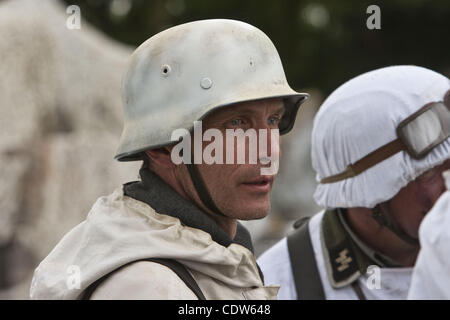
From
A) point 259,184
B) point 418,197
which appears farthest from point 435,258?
point 418,197

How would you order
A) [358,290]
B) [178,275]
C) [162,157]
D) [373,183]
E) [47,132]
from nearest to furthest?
1. [178,275]
2. [162,157]
3. [373,183]
4. [358,290]
5. [47,132]

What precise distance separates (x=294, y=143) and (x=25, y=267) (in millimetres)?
9758

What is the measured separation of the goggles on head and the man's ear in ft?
4.19

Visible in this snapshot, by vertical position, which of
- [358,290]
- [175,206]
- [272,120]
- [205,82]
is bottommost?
[358,290]

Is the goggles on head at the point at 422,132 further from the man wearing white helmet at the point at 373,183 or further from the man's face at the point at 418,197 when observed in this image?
the man's face at the point at 418,197

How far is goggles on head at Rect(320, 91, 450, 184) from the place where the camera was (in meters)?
3.37

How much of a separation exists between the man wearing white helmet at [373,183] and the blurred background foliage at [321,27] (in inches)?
497

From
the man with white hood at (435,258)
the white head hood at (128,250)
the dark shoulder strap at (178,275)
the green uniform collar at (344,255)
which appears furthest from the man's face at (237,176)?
the green uniform collar at (344,255)

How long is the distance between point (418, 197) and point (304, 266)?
2.31 feet

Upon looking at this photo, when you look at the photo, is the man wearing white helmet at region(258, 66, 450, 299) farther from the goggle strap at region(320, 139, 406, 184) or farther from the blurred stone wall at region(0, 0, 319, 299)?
the blurred stone wall at region(0, 0, 319, 299)

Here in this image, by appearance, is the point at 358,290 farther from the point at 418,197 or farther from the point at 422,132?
the point at 422,132

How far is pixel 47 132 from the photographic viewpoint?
23.8 feet

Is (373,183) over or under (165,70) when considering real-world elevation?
under
